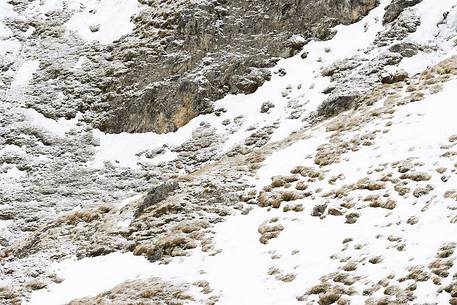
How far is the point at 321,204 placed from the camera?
15.0 m

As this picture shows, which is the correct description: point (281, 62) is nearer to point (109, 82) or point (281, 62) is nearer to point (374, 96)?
point (109, 82)

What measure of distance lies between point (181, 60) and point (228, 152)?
10.3m

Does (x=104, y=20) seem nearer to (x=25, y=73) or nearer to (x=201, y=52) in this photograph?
(x=25, y=73)

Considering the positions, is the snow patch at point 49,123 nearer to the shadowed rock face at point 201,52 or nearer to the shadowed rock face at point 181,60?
the shadowed rock face at point 181,60

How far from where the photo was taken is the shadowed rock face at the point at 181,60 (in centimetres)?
3634

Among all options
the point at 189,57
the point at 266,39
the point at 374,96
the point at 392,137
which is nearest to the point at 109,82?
the point at 189,57

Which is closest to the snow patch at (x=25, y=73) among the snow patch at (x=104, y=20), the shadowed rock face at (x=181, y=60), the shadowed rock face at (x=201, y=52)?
the shadowed rock face at (x=181, y=60)

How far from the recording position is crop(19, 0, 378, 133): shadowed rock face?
36.3 metres

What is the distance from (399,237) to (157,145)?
24012 mm

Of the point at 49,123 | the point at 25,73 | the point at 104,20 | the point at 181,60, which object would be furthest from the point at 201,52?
the point at 25,73

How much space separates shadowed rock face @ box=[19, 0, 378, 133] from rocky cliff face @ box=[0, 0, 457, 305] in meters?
0.11

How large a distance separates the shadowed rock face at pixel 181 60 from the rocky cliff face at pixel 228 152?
11 centimetres

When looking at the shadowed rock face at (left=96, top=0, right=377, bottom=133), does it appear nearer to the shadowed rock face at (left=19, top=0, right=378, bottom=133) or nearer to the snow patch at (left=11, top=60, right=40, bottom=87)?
the shadowed rock face at (left=19, top=0, right=378, bottom=133)

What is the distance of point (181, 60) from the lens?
38.5 meters
